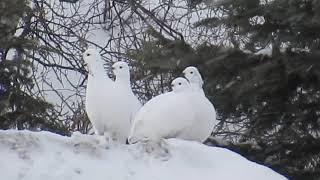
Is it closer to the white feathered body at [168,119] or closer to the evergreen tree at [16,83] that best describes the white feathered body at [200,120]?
the white feathered body at [168,119]

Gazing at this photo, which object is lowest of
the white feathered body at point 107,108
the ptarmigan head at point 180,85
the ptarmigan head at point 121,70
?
the white feathered body at point 107,108

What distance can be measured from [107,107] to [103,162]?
0.73 meters

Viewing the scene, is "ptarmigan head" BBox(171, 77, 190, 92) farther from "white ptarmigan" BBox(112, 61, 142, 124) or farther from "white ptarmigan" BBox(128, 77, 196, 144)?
"white ptarmigan" BBox(112, 61, 142, 124)

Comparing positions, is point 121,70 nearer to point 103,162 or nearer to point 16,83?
point 103,162

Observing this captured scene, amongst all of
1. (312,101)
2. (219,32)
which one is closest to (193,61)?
(312,101)

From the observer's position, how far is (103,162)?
292 cm

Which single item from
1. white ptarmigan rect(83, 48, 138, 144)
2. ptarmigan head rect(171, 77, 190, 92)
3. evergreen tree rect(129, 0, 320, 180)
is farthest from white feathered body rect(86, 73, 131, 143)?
evergreen tree rect(129, 0, 320, 180)

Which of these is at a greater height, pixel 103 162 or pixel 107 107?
pixel 107 107

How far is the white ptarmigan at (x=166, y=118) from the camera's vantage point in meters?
3.55

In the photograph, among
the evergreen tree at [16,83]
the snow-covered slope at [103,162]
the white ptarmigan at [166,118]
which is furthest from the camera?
the evergreen tree at [16,83]

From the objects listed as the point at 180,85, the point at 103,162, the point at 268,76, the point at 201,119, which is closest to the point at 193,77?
the point at 180,85

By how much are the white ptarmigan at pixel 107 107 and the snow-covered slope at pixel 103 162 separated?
20.3 inches

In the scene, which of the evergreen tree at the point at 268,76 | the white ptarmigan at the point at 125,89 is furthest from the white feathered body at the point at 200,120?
the evergreen tree at the point at 268,76

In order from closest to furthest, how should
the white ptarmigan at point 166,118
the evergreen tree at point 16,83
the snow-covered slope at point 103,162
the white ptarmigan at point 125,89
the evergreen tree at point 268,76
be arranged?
the snow-covered slope at point 103,162 → the white ptarmigan at point 166,118 → the white ptarmigan at point 125,89 → the evergreen tree at point 268,76 → the evergreen tree at point 16,83
